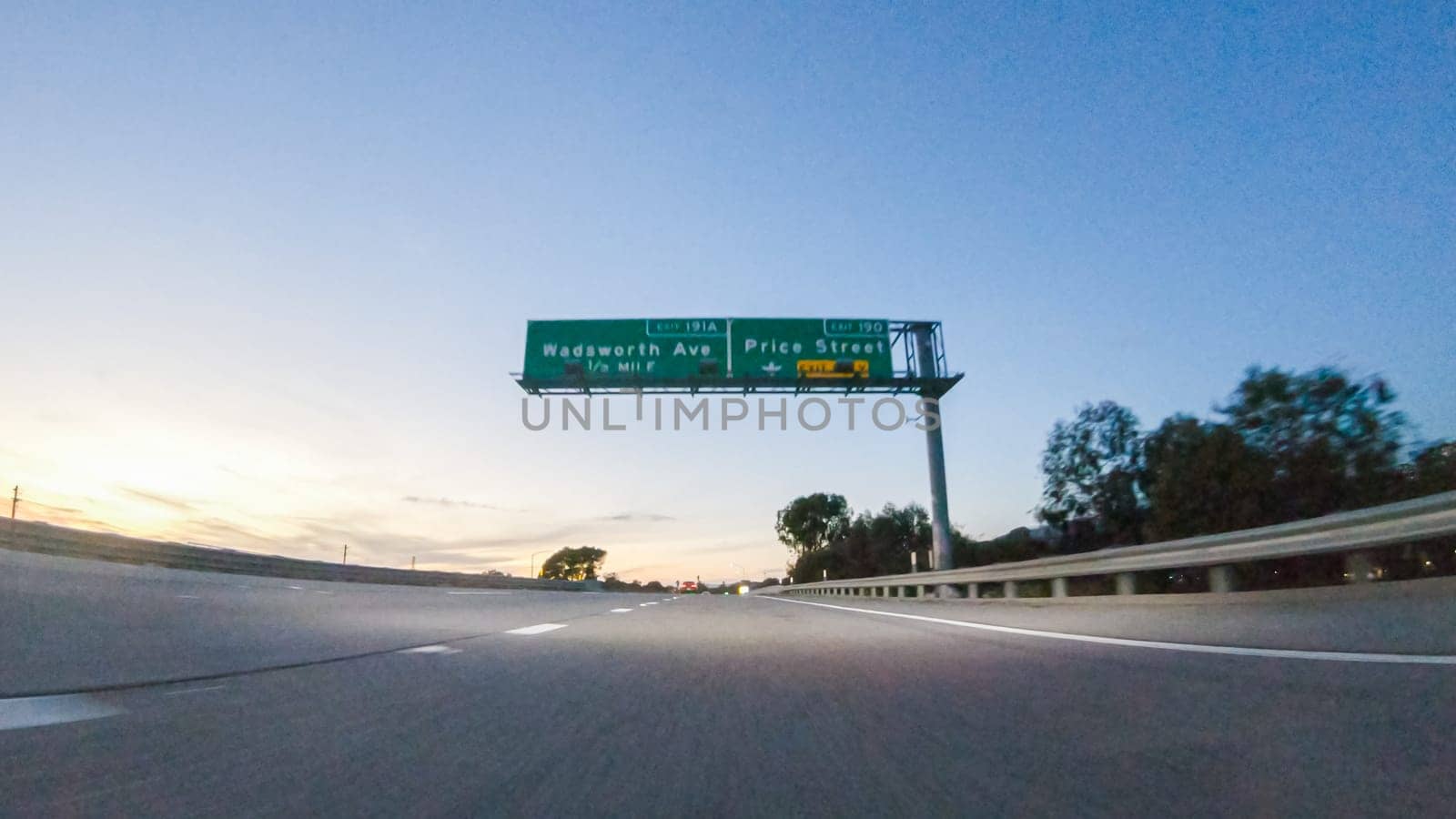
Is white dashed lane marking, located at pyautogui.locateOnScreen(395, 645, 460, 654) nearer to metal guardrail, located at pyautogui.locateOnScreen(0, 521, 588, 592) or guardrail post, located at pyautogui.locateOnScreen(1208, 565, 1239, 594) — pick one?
guardrail post, located at pyautogui.locateOnScreen(1208, 565, 1239, 594)

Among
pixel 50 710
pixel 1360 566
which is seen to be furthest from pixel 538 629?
pixel 1360 566

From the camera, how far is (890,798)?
219 centimetres

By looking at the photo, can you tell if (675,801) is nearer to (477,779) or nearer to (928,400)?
(477,779)

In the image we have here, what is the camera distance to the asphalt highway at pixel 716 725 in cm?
213

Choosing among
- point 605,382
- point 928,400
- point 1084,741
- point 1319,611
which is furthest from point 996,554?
point 1084,741

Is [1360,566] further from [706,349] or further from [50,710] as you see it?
[706,349]

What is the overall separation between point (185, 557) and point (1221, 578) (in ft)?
69.7

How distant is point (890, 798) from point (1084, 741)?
3.01 ft

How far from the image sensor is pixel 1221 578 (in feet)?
30.8

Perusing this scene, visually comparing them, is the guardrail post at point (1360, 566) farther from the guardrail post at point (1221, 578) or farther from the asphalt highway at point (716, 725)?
the asphalt highway at point (716, 725)

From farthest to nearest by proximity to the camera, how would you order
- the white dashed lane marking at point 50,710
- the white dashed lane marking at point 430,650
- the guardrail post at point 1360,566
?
the guardrail post at point 1360,566 < the white dashed lane marking at point 430,650 < the white dashed lane marking at point 50,710

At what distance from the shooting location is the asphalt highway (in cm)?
213

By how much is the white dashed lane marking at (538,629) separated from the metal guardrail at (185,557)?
13.1 m

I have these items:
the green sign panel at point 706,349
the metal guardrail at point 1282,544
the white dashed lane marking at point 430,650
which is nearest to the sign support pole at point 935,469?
the green sign panel at point 706,349
